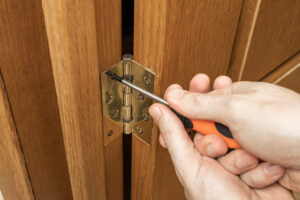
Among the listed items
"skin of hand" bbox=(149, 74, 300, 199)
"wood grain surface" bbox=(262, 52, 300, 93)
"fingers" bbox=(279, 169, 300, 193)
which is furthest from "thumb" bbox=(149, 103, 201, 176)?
"wood grain surface" bbox=(262, 52, 300, 93)

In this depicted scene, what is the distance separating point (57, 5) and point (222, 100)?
205mm

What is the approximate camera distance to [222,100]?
0.36 metres

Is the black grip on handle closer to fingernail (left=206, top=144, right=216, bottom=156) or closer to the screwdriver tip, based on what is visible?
fingernail (left=206, top=144, right=216, bottom=156)

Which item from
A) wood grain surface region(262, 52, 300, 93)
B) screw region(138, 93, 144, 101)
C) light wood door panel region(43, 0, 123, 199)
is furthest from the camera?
wood grain surface region(262, 52, 300, 93)

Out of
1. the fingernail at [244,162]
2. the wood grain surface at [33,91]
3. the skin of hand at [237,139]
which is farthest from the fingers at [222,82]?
the wood grain surface at [33,91]

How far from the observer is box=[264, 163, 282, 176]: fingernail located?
391 millimetres

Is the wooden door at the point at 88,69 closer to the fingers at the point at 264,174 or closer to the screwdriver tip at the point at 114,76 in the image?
the screwdriver tip at the point at 114,76

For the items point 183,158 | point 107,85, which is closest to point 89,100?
point 107,85

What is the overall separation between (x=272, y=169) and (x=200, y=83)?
0.14m

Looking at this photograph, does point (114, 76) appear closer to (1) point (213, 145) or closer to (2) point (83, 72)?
(2) point (83, 72)

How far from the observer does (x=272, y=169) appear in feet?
1.29

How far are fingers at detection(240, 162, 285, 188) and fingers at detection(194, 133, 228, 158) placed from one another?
0.05 m

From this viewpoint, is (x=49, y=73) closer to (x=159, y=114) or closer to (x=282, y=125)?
(x=159, y=114)

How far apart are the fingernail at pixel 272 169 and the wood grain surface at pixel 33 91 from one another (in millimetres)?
294
